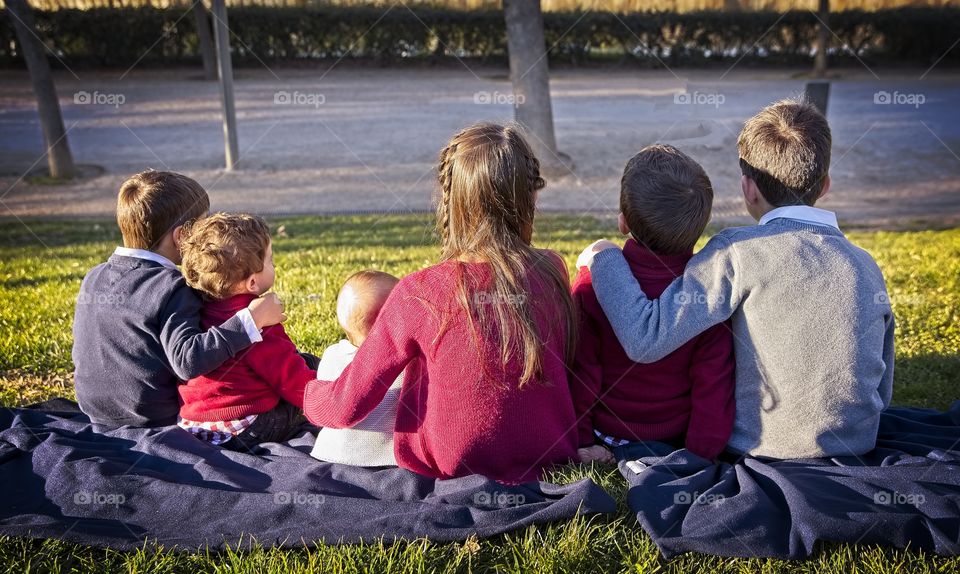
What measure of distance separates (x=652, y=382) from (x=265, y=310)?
1488mm

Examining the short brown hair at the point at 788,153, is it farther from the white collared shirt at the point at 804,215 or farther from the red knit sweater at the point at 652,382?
the red knit sweater at the point at 652,382

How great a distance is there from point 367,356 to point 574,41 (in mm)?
21845

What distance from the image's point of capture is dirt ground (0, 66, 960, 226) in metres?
10.5

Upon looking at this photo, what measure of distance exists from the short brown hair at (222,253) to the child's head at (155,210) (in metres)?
0.20

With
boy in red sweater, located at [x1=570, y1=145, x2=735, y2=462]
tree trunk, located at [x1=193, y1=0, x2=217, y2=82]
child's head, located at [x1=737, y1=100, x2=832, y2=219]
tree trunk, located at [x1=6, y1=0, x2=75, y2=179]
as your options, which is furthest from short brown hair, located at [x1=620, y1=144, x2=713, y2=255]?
tree trunk, located at [x1=193, y1=0, x2=217, y2=82]

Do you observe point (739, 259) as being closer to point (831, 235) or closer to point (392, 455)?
point (831, 235)

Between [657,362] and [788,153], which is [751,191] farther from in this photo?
[657,362]

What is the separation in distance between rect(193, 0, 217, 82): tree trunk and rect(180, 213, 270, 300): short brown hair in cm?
1773

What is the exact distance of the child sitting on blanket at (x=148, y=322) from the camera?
299 cm

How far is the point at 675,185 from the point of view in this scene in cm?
290

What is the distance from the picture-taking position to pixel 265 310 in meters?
3.00

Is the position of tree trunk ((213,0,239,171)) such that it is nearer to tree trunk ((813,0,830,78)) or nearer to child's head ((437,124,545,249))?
child's head ((437,124,545,249))

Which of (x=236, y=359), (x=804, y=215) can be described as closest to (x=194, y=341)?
(x=236, y=359)

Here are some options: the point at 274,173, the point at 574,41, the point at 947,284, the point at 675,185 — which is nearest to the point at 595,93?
the point at 574,41
